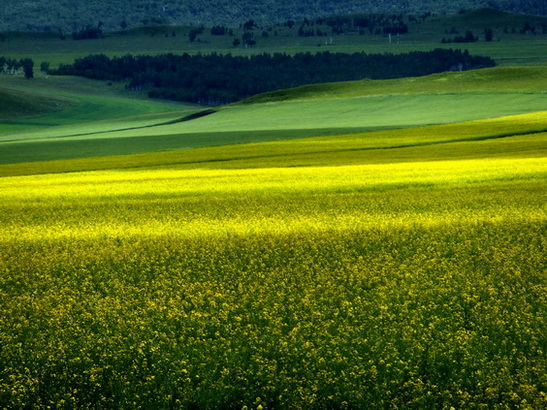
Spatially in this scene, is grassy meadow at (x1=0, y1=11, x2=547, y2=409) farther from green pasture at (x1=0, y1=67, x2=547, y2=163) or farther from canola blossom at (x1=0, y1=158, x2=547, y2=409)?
green pasture at (x1=0, y1=67, x2=547, y2=163)

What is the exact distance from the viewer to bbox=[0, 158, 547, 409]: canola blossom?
9.38 meters

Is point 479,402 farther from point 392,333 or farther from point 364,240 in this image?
point 364,240

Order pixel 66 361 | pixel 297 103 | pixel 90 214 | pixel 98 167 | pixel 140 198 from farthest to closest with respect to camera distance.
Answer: pixel 297 103
pixel 98 167
pixel 140 198
pixel 90 214
pixel 66 361

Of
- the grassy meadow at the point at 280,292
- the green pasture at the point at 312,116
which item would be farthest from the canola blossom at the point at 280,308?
the green pasture at the point at 312,116

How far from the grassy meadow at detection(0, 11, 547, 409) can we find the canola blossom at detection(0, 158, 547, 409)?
35mm

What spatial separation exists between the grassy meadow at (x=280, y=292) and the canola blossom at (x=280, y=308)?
0.03 m

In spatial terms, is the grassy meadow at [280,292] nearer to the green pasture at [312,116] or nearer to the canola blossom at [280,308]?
the canola blossom at [280,308]

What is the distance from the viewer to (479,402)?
895 cm

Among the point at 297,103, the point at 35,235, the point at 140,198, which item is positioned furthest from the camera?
the point at 297,103

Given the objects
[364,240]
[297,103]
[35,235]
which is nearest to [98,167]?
[35,235]

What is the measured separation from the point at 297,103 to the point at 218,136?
37.1 m

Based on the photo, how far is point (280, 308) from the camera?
11.6 m

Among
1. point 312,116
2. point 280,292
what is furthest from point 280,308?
point 312,116

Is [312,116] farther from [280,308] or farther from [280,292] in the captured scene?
[280,308]
